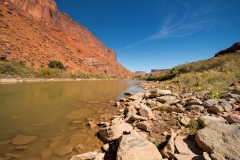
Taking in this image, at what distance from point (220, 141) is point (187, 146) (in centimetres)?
48

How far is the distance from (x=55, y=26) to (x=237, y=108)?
214ft

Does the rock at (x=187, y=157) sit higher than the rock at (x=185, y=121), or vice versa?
the rock at (x=185, y=121)

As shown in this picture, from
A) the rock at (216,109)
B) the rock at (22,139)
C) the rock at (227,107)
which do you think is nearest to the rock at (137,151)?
the rock at (22,139)

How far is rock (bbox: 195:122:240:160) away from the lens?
1.58 m

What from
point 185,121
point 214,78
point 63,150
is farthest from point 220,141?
point 214,78

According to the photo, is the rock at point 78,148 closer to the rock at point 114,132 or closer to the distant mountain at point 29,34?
the rock at point 114,132

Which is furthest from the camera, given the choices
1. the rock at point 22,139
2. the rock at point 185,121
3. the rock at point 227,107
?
the rock at point 227,107

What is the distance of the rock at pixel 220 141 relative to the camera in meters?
1.58

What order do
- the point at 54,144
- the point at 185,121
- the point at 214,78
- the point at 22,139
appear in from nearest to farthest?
the point at 54,144 → the point at 22,139 → the point at 185,121 → the point at 214,78

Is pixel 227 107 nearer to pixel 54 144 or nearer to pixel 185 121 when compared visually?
pixel 185 121

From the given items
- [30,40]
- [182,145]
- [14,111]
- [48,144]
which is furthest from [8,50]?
[182,145]

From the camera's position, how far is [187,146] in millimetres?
2023

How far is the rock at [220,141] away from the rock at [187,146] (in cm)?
10

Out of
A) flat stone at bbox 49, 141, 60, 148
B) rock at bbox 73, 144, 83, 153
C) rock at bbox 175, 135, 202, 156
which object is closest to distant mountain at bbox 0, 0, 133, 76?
flat stone at bbox 49, 141, 60, 148
